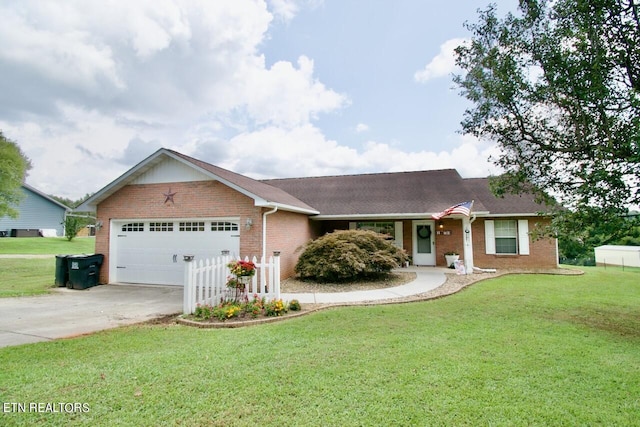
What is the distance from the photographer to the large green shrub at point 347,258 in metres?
11.1

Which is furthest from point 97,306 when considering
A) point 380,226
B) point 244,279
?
point 380,226

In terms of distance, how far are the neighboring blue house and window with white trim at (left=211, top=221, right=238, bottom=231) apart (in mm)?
29472

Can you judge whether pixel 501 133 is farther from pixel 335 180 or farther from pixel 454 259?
pixel 335 180

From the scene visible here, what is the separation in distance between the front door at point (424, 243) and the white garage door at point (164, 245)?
356 inches

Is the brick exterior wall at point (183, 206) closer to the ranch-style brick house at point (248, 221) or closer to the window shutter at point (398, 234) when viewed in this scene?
the ranch-style brick house at point (248, 221)

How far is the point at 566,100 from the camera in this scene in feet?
22.1

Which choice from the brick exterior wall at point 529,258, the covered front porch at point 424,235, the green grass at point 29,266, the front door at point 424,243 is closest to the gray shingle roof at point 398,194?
the covered front porch at point 424,235

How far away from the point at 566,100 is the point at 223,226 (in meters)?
9.60

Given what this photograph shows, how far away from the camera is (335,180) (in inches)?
755

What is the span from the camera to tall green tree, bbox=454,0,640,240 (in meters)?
6.20

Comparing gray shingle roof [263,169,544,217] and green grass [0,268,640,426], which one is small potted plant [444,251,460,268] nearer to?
gray shingle roof [263,169,544,217]

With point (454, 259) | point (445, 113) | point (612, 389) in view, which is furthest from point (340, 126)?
point (612, 389)

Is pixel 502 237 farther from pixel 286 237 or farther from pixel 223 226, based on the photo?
pixel 223 226

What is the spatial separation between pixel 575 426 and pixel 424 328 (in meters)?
3.06
